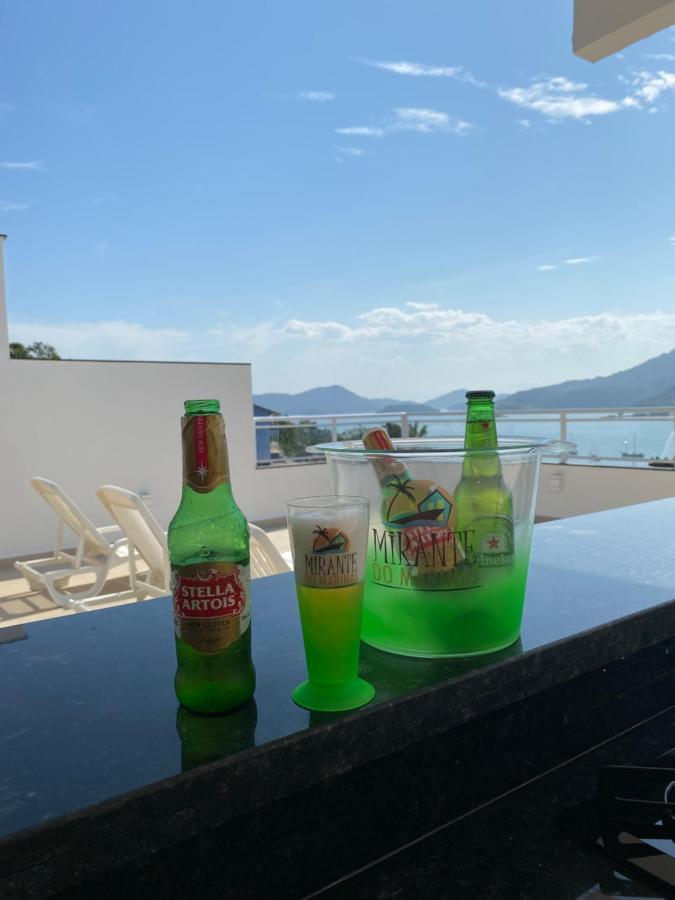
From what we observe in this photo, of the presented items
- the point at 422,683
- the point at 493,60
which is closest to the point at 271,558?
the point at 422,683

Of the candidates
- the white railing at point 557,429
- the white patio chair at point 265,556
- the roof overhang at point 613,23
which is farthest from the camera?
the white railing at point 557,429

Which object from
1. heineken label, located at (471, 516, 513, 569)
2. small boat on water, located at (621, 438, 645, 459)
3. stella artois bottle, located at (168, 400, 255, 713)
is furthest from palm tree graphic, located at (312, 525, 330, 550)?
small boat on water, located at (621, 438, 645, 459)

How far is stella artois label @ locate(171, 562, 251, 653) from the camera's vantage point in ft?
1.63

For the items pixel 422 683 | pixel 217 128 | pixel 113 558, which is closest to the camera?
pixel 422 683

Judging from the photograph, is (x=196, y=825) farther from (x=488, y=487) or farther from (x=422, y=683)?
(x=488, y=487)

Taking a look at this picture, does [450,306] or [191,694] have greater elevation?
[450,306]

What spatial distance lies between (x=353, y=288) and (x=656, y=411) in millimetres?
28478

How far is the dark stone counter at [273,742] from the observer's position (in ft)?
1.44

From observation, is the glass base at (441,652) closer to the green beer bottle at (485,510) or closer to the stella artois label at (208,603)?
the green beer bottle at (485,510)

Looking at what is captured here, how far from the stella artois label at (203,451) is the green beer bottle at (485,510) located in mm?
216

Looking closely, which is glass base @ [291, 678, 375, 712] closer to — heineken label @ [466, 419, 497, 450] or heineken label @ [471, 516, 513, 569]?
heineken label @ [471, 516, 513, 569]

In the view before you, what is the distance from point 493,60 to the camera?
2544 centimetres

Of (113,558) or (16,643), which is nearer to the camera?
(16,643)

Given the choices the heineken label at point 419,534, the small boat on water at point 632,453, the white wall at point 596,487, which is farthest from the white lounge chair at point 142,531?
the small boat on water at point 632,453
